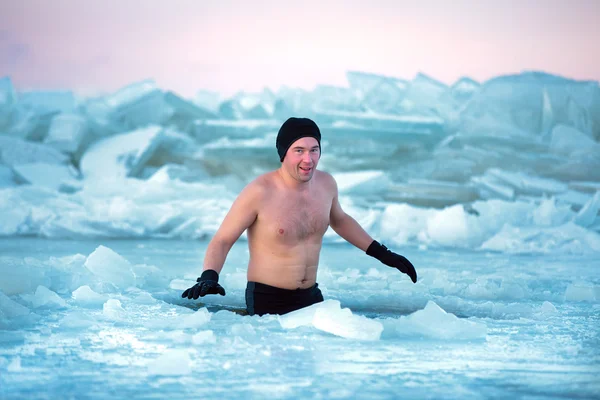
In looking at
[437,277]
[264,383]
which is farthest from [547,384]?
[437,277]

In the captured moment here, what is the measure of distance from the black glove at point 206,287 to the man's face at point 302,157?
463 mm

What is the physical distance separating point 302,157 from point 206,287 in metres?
0.57

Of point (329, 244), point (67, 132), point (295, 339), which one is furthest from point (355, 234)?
point (67, 132)

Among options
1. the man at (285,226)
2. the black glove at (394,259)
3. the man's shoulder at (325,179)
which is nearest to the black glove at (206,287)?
the man at (285,226)

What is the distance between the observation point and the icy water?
2035mm

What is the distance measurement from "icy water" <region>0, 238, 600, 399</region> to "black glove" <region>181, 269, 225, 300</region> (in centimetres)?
12

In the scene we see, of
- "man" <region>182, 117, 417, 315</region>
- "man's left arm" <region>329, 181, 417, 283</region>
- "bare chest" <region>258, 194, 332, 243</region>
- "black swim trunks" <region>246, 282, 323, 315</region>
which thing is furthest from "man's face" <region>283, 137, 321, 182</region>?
"black swim trunks" <region>246, 282, 323, 315</region>

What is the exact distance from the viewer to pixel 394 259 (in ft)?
9.82

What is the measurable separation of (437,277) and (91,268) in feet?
5.61

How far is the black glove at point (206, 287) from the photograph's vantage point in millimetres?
2539

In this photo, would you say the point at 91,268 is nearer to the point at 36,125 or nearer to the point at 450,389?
the point at 450,389

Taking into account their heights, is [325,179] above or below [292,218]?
above

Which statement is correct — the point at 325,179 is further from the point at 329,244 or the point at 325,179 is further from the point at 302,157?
the point at 329,244

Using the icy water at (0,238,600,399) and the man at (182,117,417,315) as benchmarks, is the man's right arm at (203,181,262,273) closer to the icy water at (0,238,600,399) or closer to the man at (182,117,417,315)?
the man at (182,117,417,315)
